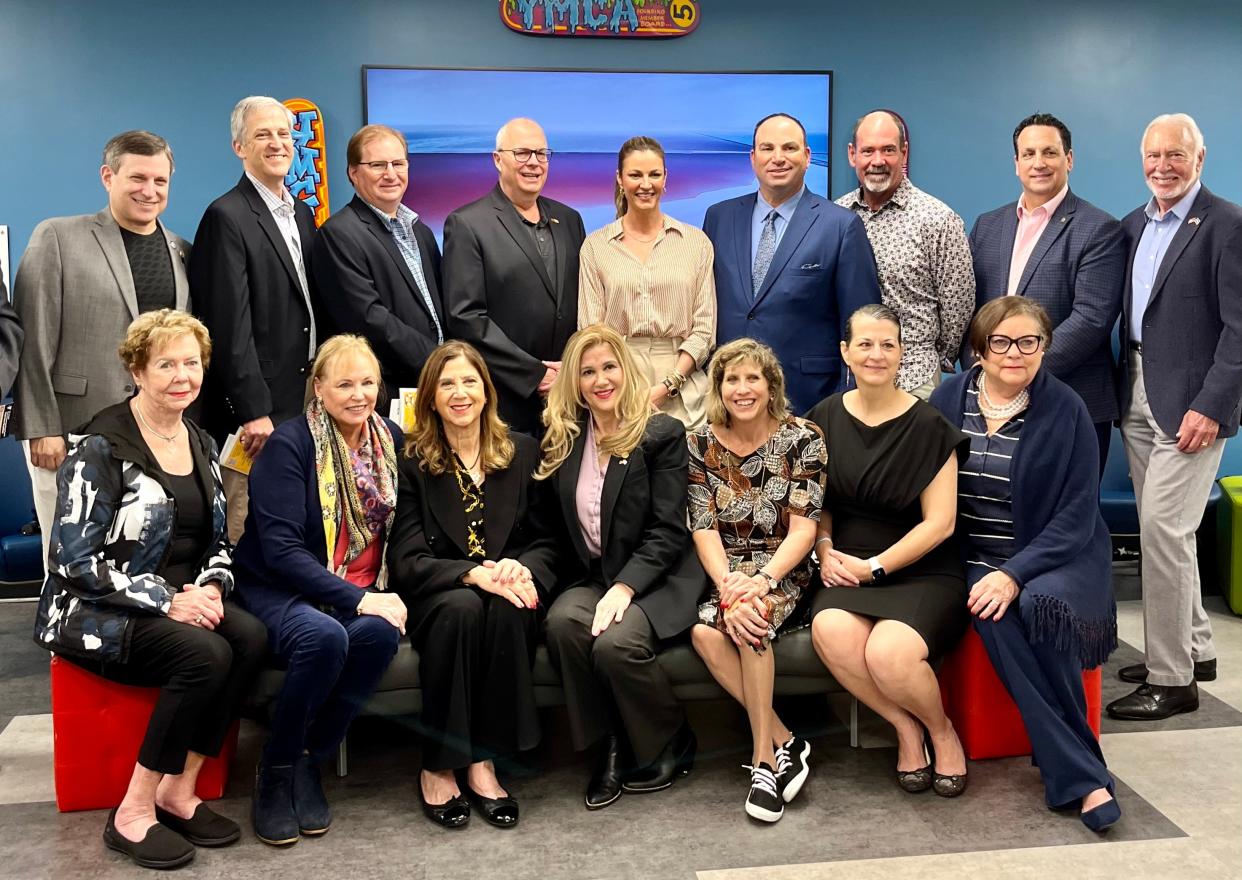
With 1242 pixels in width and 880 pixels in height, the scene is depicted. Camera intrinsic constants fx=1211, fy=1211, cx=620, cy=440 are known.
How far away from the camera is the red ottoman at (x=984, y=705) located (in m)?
3.29

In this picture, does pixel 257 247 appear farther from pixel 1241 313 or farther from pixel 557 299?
pixel 1241 313

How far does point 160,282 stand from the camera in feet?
11.7

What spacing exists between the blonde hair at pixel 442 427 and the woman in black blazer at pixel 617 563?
145 mm

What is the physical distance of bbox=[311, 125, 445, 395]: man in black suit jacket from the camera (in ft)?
11.9

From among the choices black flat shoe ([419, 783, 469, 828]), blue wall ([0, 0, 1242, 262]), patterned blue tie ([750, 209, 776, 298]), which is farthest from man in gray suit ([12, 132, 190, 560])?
blue wall ([0, 0, 1242, 262])

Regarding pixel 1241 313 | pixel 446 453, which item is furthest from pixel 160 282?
pixel 1241 313

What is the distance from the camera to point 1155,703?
146 inches

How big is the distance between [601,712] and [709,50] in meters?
3.49

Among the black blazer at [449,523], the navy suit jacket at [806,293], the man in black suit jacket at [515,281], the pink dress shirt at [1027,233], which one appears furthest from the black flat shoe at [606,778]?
the pink dress shirt at [1027,233]

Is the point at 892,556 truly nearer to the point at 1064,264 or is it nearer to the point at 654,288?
the point at 654,288

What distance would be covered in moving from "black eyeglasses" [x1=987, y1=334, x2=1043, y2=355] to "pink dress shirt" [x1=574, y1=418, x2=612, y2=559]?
110cm

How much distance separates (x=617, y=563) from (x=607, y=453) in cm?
30

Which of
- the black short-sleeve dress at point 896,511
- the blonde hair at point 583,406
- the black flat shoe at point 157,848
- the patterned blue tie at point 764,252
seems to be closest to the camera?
the black flat shoe at point 157,848

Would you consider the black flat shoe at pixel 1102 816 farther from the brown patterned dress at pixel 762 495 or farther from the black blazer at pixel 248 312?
the black blazer at pixel 248 312
